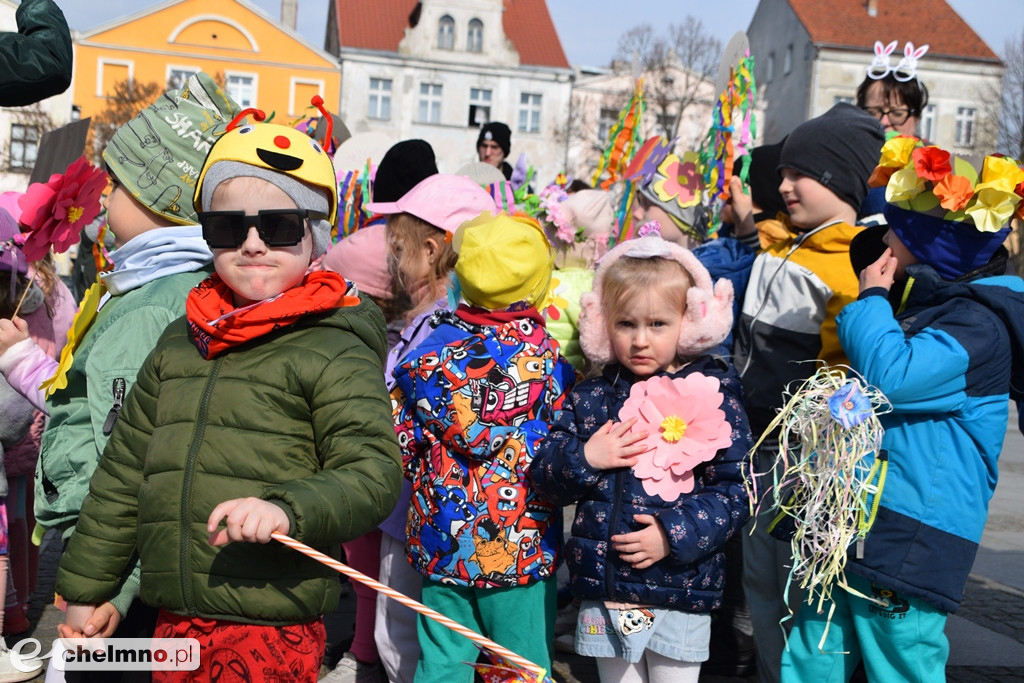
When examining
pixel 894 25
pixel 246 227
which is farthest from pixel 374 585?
pixel 894 25

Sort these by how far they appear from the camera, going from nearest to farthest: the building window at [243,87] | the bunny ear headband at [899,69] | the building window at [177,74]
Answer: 1. the bunny ear headband at [899,69]
2. the building window at [177,74]
3. the building window at [243,87]

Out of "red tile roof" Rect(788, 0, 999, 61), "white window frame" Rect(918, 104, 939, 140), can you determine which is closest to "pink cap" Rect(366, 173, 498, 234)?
"red tile roof" Rect(788, 0, 999, 61)

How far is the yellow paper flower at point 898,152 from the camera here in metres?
3.13

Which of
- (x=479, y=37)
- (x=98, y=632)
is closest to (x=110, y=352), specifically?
(x=98, y=632)

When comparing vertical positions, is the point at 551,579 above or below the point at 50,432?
below

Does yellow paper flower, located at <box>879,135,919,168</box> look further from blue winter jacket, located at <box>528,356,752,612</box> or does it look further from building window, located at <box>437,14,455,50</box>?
building window, located at <box>437,14,455,50</box>

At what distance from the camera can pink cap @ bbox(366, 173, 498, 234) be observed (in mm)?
3799

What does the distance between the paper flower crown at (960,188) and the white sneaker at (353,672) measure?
267cm

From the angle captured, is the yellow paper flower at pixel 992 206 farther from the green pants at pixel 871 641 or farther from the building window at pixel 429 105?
the building window at pixel 429 105

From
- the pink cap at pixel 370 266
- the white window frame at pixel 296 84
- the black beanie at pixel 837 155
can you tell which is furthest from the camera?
the white window frame at pixel 296 84

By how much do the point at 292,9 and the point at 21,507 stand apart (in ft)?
145

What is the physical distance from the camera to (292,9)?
45.0 m

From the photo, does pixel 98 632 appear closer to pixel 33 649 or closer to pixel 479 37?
pixel 33 649

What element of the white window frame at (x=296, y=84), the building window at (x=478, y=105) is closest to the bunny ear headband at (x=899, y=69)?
the white window frame at (x=296, y=84)
